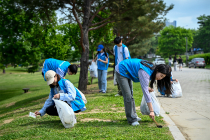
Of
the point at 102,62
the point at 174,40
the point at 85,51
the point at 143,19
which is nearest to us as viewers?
the point at 102,62

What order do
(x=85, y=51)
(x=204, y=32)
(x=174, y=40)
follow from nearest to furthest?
(x=85, y=51)
(x=204, y=32)
(x=174, y=40)

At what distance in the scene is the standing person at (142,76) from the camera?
403 centimetres

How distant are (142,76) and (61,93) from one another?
1.74 metres

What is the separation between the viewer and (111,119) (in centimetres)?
550

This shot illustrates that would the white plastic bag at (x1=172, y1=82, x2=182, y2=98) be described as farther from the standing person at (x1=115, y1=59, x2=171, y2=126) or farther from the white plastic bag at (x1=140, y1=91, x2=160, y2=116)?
the standing person at (x1=115, y1=59, x2=171, y2=126)

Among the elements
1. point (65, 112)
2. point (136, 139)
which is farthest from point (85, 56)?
point (136, 139)

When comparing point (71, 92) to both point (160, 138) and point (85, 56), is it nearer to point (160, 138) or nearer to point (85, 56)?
point (160, 138)

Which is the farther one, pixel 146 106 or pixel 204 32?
pixel 204 32

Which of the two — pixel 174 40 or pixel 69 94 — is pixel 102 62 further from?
→ pixel 174 40

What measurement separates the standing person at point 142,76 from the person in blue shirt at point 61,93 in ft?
3.42

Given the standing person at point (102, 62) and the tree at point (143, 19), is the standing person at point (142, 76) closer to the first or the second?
the standing person at point (102, 62)

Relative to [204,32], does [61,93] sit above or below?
below

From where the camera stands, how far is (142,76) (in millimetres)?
4078

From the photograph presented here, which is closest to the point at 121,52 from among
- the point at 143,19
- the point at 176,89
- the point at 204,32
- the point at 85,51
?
the point at 176,89
